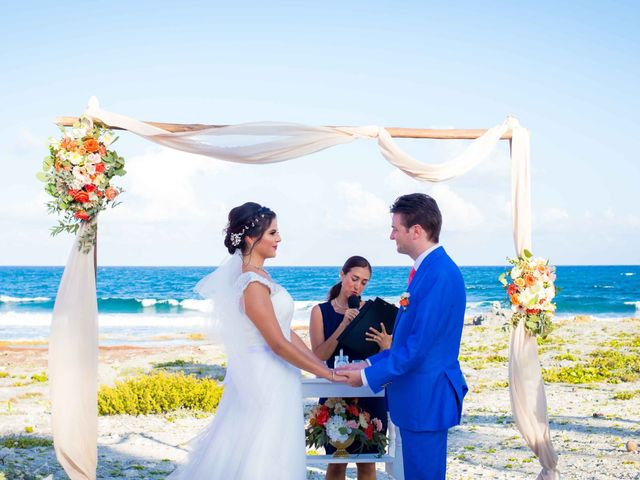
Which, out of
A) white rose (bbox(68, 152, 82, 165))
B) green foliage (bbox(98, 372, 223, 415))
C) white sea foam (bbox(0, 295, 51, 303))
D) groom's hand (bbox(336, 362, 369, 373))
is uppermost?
white rose (bbox(68, 152, 82, 165))

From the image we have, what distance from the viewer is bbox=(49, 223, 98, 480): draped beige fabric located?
5297 millimetres

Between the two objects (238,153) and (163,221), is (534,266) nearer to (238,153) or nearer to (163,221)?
(238,153)

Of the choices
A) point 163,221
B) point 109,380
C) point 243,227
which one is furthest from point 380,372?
point 163,221

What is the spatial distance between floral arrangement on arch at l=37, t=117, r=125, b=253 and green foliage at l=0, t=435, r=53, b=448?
3.42 metres

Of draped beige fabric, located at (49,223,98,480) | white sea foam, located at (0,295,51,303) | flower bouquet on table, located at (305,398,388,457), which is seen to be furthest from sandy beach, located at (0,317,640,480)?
white sea foam, located at (0,295,51,303)

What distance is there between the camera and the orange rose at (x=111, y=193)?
5367mm

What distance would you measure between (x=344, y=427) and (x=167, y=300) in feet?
117

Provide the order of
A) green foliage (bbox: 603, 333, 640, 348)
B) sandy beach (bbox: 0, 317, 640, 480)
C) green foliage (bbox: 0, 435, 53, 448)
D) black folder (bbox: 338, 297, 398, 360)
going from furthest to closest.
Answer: green foliage (bbox: 603, 333, 640, 348)
green foliage (bbox: 0, 435, 53, 448)
sandy beach (bbox: 0, 317, 640, 480)
black folder (bbox: 338, 297, 398, 360)

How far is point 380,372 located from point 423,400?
0.95 ft

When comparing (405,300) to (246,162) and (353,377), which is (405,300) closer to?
(353,377)

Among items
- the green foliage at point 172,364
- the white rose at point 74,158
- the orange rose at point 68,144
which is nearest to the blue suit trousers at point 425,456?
the white rose at point 74,158

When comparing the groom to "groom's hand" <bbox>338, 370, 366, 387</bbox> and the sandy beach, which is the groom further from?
the sandy beach

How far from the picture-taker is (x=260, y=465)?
422 centimetres

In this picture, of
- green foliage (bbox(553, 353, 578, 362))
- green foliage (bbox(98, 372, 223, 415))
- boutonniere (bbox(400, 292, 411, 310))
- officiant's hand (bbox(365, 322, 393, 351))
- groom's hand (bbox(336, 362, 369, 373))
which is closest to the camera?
boutonniere (bbox(400, 292, 411, 310))
